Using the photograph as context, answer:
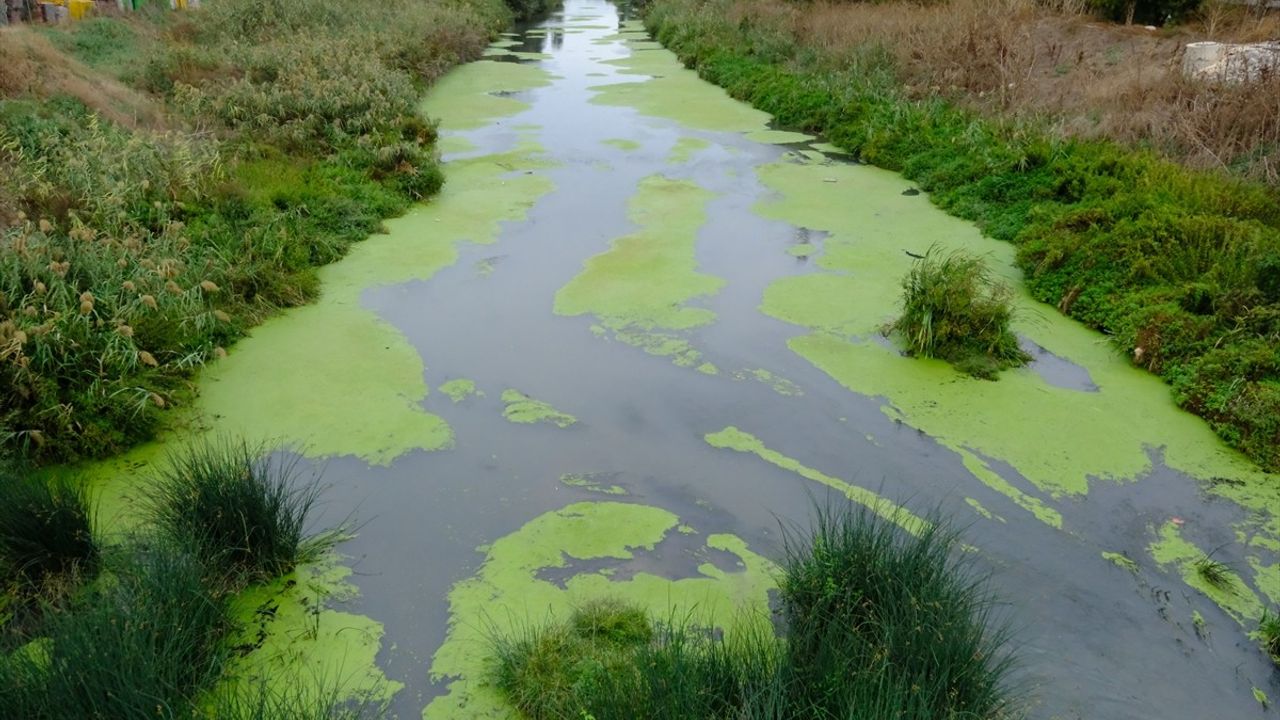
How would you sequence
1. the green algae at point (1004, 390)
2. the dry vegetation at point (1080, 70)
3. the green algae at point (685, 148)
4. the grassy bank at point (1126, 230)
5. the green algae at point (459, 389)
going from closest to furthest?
the green algae at point (1004, 390) → the grassy bank at point (1126, 230) → the green algae at point (459, 389) → the dry vegetation at point (1080, 70) → the green algae at point (685, 148)

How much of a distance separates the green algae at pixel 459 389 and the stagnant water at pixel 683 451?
0.01 m

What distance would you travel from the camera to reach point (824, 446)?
4.18 m

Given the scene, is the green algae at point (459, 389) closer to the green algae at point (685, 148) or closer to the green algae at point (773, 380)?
the green algae at point (773, 380)

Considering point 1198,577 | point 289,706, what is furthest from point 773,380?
point 289,706

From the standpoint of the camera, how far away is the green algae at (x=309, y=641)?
9.03 feet

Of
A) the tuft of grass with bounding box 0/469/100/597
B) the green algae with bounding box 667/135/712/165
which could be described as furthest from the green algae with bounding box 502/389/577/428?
the green algae with bounding box 667/135/712/165

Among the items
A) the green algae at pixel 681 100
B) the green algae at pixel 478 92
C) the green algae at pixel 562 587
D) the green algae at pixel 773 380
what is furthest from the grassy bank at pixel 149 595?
the green algae at pixel 681 100

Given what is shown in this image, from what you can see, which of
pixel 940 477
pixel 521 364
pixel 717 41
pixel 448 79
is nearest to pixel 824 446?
pixel 940 477

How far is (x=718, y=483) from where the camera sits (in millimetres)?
3904

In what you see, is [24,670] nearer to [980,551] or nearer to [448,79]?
[980,551]

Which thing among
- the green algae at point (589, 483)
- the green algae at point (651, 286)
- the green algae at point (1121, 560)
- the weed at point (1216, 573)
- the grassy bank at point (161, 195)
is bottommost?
the green algae at point (589, 483)

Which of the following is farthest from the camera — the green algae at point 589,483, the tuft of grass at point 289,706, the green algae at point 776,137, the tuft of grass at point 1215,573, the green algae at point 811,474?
the green algae at point 776,137

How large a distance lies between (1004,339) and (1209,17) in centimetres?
789

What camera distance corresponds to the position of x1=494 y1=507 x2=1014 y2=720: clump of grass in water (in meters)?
2.38
